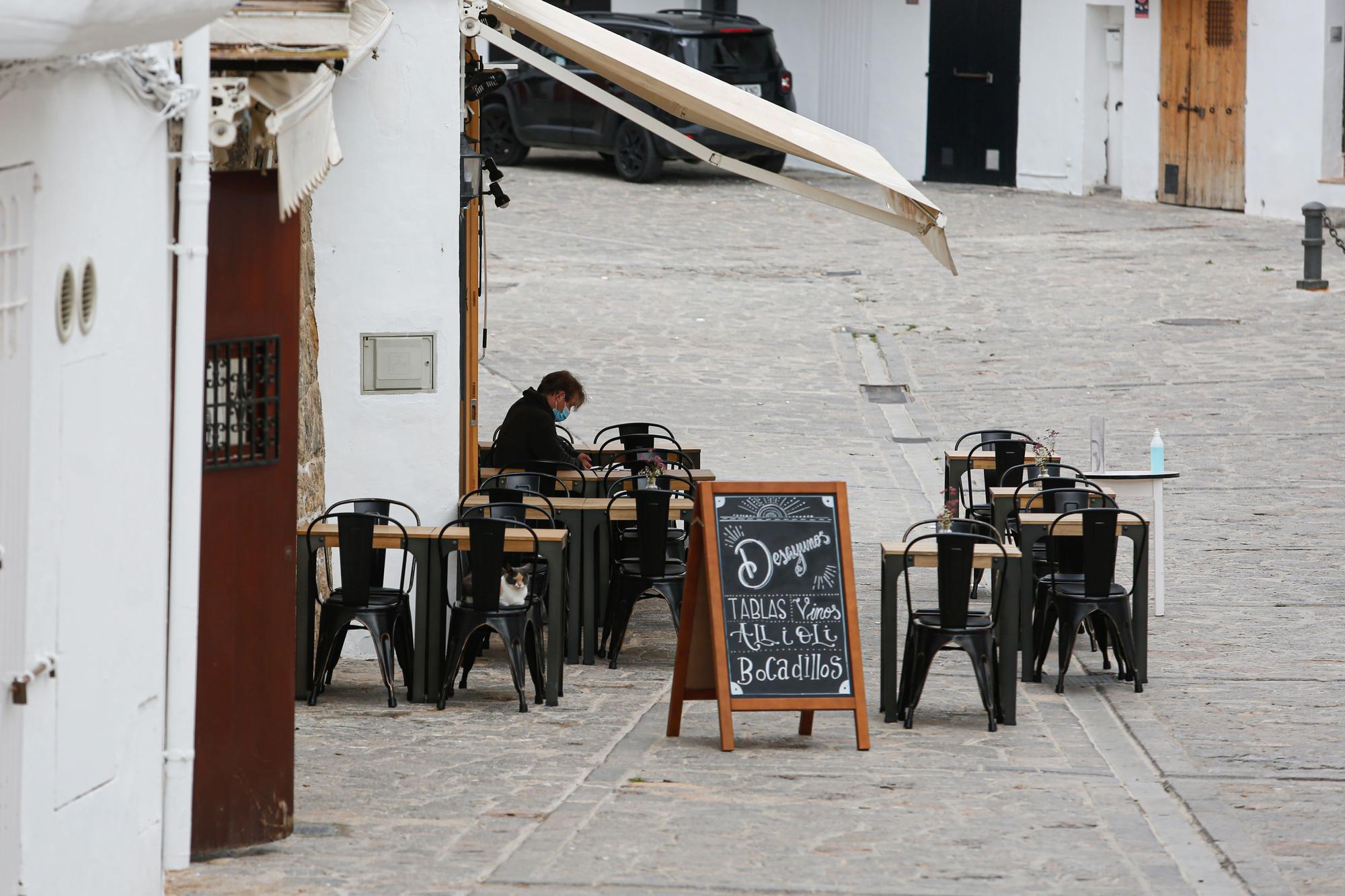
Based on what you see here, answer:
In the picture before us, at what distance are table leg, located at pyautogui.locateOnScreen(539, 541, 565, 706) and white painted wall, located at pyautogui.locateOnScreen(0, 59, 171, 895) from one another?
9.67 ft

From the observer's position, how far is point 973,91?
29953mm

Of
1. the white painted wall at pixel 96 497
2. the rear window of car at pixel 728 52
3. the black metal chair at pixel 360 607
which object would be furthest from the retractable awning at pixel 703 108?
the rear window of car at pixel 728 52

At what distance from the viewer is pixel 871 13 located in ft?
102

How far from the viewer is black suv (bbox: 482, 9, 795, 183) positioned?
27219mm

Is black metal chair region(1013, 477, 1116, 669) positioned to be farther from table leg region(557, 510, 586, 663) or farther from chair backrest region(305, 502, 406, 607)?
chair backrest region(305, 502, 406, 607)

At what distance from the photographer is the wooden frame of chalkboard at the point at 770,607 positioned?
8.36m

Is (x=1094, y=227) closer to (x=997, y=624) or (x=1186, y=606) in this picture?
(x=1186, y=606)

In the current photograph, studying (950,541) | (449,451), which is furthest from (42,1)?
(449,451)

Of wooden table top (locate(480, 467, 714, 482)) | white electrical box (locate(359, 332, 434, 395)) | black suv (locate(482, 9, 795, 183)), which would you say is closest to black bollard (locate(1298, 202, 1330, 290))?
black suv (locate(482, 9, 795, 183))

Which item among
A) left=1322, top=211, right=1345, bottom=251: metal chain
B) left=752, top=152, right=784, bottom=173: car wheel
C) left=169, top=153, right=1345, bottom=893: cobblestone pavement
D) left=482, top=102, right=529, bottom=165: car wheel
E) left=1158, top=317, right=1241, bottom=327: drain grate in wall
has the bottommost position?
left=169, top=153, right=1345, bottom=893: cobblestone pavement

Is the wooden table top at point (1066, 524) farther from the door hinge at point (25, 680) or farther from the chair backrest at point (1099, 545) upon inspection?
the door hinge at point (25, 680)

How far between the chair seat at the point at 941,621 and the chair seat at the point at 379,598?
7.91 ft

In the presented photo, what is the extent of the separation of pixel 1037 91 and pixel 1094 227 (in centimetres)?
391

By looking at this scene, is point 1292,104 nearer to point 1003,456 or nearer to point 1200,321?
point 1200,321
